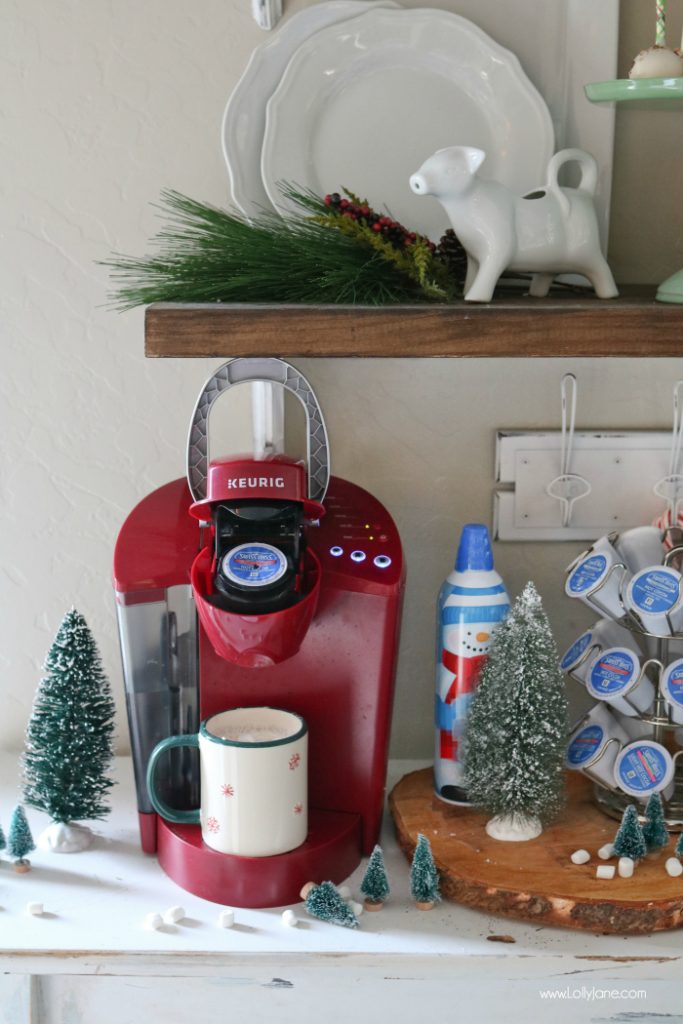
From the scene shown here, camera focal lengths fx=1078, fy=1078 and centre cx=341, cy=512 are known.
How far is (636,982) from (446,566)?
485 mm

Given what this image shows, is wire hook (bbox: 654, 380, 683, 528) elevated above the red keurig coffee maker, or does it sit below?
above

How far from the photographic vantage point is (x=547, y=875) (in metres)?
0.96

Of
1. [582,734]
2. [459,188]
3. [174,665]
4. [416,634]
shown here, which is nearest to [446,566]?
[416,634]

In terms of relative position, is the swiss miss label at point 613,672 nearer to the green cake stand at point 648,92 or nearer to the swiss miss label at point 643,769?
the swiss miss label at point 643,769

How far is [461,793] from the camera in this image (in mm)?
1084

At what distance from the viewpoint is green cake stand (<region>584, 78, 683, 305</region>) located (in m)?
0.90

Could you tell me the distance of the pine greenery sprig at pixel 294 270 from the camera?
948mm

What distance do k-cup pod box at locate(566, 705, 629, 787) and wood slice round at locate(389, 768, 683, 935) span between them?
0.05 m

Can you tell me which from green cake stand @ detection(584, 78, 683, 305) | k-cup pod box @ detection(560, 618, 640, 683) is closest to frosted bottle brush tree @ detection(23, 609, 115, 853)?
k-cup pod box @ detection(560, 618, 640, 683)

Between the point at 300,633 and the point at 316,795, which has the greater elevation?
the point at 300,633

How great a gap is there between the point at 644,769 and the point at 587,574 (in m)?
0.20

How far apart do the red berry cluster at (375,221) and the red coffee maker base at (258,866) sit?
0.55m

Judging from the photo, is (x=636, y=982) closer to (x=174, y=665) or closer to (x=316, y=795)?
(x=316, y=795)

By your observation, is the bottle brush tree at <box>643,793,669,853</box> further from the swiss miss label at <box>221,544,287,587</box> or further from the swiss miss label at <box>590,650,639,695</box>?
the swiss miss label at <box>221,544,287,587</box>
